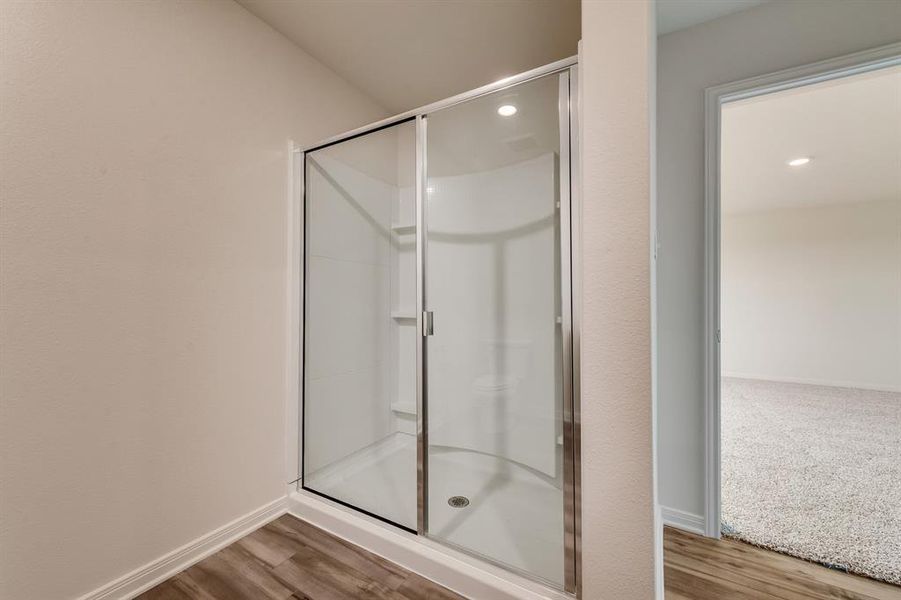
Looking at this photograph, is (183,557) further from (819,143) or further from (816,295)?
(816,295)

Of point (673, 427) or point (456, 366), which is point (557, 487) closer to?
point (456, 366)

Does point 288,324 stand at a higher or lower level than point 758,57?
lower

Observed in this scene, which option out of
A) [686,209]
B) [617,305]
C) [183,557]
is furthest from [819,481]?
[183,557]

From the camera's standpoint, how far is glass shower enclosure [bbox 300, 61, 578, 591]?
1.44 m

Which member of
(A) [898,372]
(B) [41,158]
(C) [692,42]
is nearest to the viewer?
(B) [41,158]

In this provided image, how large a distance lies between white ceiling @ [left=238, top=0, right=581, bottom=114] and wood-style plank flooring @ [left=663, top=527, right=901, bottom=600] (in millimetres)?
2628

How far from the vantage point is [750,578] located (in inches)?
60.2

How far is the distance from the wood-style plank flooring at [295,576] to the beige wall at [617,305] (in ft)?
2.57

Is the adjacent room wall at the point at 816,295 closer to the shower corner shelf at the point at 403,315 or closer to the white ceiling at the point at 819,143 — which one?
the white ceiling at the point at 819,143

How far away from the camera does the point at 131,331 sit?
1.43 metres

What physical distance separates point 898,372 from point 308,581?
292 inches

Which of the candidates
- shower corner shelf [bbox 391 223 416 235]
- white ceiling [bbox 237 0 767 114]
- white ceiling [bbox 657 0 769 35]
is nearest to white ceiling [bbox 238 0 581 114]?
white ceiling [bbox 237 0 767 114]

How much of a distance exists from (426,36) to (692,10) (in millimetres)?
1329

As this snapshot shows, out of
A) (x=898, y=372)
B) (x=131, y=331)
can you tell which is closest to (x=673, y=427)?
(x=131, y=331)
